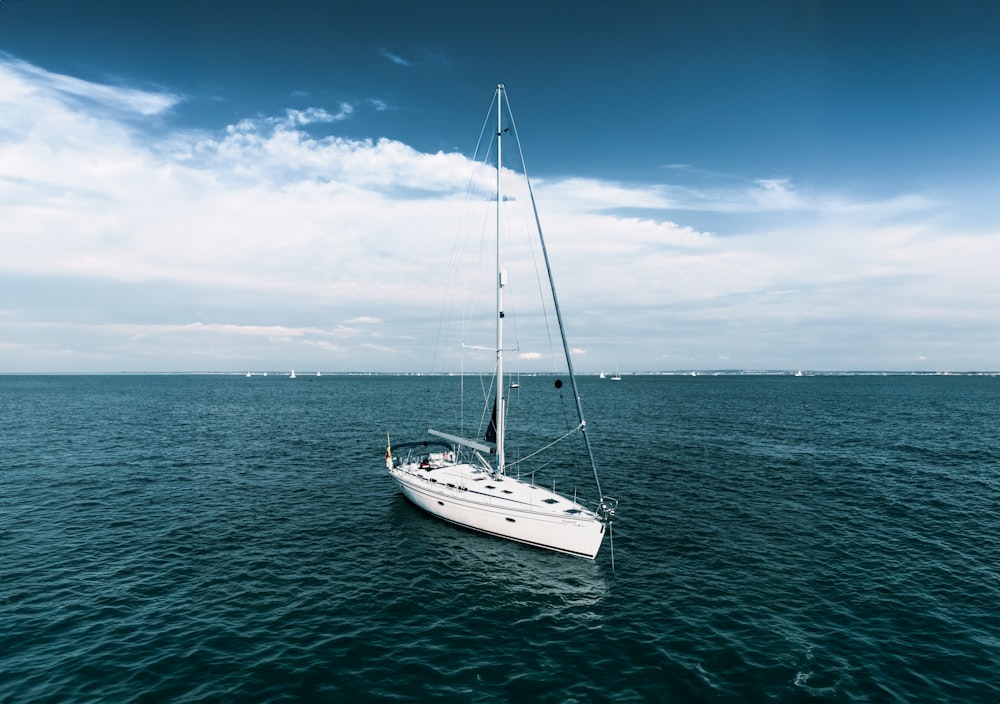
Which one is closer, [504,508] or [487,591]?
[487,591]

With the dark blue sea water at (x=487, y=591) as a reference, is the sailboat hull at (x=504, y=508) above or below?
above

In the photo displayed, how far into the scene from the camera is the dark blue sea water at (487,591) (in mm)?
18141

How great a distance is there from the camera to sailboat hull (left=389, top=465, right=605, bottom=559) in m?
28.8

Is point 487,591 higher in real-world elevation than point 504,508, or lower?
lower

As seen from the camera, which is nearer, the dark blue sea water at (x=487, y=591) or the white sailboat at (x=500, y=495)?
the dark blue sea water at (x=487, y=591)

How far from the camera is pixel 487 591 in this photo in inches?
1000

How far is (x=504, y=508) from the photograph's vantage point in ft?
101

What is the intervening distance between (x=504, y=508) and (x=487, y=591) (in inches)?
246

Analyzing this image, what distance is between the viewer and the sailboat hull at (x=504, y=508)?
94.6 feet

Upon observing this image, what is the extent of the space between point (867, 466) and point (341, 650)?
198ft

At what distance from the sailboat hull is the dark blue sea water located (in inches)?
47.1

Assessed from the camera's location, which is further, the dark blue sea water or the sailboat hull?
the sailboat hull

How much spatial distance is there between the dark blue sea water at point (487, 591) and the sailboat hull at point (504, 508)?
1196 mm

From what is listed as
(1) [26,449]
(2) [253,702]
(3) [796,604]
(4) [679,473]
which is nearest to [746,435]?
(4) [679,473]
